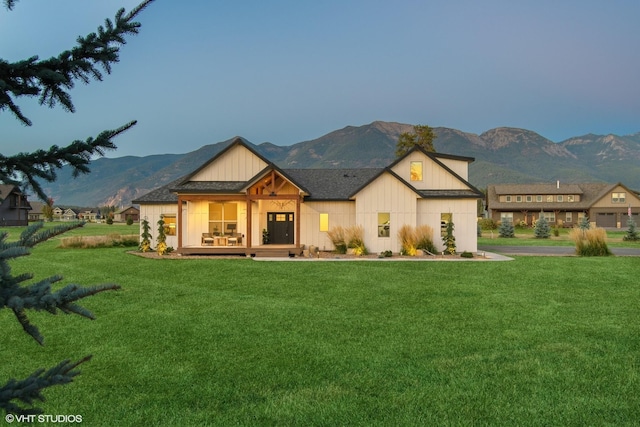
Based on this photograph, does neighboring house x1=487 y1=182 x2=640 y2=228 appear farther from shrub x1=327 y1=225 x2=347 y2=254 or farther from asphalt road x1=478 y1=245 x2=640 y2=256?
shrub x1=327 y1=225 x2=347 y2=254

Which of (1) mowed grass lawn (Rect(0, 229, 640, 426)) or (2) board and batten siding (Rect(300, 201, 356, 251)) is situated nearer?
(1) mowed grass lawn (Rect(0, 229, 640, 426))

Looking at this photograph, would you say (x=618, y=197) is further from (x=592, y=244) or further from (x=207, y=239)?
(x=207, y=239)

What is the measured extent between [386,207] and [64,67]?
21510 millimetres

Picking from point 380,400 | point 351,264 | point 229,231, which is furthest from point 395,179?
point 380,400

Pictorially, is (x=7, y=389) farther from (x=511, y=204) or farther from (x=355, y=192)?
(x=511, y=204)

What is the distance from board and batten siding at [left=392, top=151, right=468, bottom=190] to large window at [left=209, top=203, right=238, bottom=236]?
969cm

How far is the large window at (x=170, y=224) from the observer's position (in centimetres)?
2566

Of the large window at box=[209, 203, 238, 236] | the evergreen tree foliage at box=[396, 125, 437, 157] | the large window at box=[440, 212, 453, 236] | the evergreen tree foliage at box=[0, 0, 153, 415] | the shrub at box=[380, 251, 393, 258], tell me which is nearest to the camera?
the evergreen tree foliage at box=[0, 0, 153, 415]

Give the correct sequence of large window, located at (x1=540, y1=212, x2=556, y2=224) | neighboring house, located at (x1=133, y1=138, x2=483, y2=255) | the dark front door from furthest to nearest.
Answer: large window, located at (x1=540, y1=212, x2=556, y2=224), the dark front door, neighboring house, located at (x1=133, y1=138, x2=483, y2=255)

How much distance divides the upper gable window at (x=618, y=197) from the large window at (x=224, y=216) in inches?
2200

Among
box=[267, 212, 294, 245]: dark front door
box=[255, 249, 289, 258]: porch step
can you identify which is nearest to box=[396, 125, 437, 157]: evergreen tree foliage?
box=[267, 212, 294, 245]: dark front door

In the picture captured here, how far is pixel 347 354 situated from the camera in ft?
22.6

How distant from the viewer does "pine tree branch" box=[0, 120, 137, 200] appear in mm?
2803

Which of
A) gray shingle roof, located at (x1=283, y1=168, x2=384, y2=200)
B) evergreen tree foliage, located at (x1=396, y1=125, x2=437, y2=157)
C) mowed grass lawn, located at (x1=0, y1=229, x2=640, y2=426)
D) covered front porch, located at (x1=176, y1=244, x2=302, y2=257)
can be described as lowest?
mowed grass lawn, located at (x1=0, y1=229, x2=640, y2=426)
